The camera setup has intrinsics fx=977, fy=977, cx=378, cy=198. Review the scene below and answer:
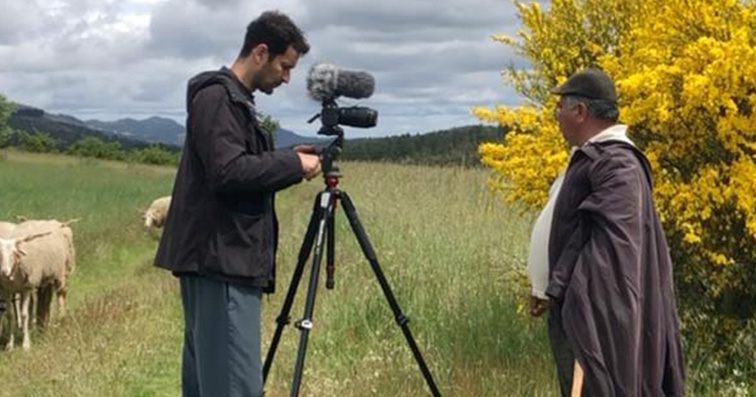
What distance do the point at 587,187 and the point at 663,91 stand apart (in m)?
2.05

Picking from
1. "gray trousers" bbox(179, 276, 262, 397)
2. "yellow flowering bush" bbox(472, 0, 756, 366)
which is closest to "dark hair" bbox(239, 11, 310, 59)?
"gray trousers" bbox(179, 276, 262, 397)

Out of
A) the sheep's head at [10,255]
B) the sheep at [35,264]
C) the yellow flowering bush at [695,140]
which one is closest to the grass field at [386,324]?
the sheep at [35,264]

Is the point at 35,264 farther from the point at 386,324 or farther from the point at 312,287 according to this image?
the point at 312,287

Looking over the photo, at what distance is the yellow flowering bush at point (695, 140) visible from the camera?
5.18 m

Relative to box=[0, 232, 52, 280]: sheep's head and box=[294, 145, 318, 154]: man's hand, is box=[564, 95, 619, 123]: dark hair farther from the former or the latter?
box=[0, 232, 52, 280]: sheep's head

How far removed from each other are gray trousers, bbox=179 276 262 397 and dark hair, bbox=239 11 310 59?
2.98 feet

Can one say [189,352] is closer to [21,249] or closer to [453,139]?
[21,249]

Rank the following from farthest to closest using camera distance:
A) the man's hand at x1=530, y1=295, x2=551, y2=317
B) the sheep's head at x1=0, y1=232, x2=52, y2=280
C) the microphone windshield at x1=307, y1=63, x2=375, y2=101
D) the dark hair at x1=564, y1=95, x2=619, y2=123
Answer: the sheep's head at x1=0, y1=232, x2=52, y2=280 < the microphone windshield at x1=307, y1=63, x2=375, y2=101 < the man's hand at x1=530, y1=295, x2=551, y2=317 < the dark hair at x1=564, y1=95, x2=619, y2=123

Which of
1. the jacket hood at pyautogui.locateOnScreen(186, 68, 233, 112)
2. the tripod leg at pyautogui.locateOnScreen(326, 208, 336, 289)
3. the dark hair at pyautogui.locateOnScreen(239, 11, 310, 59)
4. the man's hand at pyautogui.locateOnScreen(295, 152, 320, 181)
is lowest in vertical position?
the tripod leg at pyautogui.locateOnScreen(326, 208, 336, 289)

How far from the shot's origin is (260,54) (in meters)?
3.71

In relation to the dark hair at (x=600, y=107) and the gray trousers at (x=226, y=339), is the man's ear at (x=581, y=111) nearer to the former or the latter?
the dark hair at (x=600, y=107)

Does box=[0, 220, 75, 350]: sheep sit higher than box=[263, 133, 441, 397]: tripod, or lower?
lower

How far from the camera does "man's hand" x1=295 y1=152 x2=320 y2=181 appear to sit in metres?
3.69

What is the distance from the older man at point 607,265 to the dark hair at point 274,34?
1.00 m
